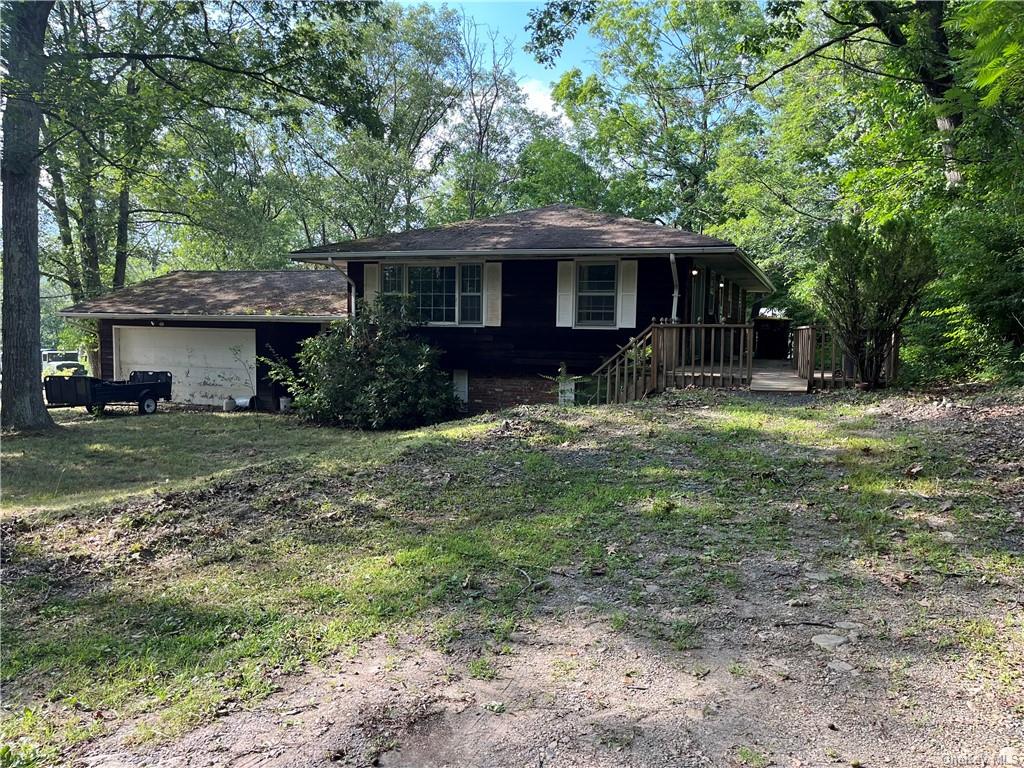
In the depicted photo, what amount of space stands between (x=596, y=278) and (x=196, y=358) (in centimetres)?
1259

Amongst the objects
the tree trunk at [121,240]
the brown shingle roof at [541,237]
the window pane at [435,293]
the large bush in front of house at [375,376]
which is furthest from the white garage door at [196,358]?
the tree trunk at [121,240]

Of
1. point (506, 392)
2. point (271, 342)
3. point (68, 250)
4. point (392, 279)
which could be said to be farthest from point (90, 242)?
Result: point (506, 392)

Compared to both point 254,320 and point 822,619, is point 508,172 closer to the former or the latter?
point 254,320

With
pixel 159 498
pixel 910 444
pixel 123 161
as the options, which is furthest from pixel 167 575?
pixel 123 161

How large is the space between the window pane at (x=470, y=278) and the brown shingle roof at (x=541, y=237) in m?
0.64

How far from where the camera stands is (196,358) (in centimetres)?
2003

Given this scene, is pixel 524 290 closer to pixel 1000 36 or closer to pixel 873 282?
pixel 873 282

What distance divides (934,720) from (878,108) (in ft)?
49.6

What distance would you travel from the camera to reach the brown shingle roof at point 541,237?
13469 millimetres

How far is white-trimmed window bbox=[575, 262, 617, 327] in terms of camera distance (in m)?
14.3

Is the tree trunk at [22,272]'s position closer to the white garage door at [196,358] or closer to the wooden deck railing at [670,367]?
the white garage door at [196,358]

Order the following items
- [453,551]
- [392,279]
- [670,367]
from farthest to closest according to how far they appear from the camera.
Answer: [392,279]
[670,367]
[453,551]

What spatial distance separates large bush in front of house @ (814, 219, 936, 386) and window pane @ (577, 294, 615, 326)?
467 cm

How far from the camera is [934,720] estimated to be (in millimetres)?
2641
